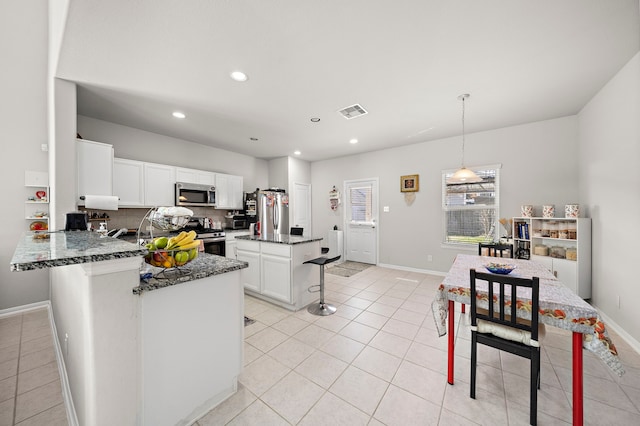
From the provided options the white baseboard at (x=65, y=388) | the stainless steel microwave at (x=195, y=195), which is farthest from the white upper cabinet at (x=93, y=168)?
the white baseboard at (x=65, y=388)

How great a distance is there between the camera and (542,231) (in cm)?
354

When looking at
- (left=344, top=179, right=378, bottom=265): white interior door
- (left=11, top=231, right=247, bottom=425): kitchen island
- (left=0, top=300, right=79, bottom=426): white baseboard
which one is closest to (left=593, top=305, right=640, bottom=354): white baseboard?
(left=344, top=179, right=378, bottom=265): white interior door

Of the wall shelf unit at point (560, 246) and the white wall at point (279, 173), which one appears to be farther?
the white wall at point (279, 173)

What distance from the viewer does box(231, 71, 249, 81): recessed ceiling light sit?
242 cm

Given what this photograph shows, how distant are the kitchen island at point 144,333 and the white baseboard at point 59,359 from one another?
0.11 meters

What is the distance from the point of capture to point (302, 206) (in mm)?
6434

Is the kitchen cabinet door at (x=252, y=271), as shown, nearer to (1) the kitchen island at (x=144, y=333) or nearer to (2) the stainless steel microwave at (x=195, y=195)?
(2) the stainless steel microwave at (x=195, y=195)

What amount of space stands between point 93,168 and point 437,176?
18.4ft

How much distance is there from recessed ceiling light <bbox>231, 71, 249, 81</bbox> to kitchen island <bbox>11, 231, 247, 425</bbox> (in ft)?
6.38

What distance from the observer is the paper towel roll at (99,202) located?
2.88 m

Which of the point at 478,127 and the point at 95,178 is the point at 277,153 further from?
the point at 478,127

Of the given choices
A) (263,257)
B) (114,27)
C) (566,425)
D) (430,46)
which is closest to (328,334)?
(263,257)

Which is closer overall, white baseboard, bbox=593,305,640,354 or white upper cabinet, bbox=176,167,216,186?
white baseboard, bbox=593,305,640,354

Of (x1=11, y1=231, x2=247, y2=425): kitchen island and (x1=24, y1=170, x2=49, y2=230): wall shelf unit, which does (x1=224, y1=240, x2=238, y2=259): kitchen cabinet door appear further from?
(x1=11, y1=231, x2=247, y2=425): kitchen island
